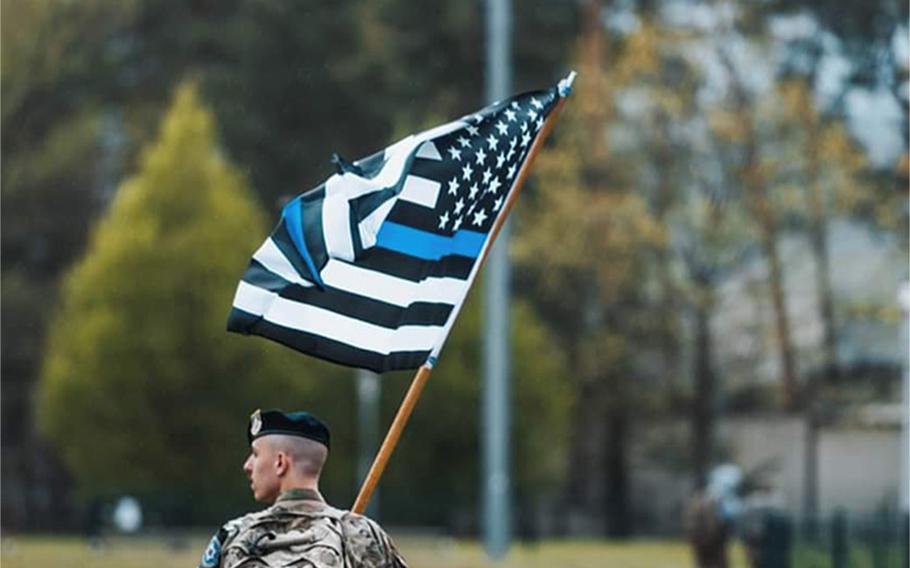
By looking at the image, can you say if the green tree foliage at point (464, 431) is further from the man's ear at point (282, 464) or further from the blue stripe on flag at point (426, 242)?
the man's ear at point (282, 464)

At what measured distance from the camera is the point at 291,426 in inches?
316

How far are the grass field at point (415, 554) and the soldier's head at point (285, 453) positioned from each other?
27.0 meters

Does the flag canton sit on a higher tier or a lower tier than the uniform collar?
higher

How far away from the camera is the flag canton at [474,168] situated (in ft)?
34.3

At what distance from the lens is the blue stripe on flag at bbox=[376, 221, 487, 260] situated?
10.3 meters

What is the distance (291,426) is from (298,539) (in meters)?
0.34

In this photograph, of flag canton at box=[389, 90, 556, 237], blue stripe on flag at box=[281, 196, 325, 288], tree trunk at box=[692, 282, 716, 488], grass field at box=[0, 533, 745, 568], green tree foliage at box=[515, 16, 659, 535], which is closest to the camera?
blue stripe on flag at box=[281, 196, 325, 288]

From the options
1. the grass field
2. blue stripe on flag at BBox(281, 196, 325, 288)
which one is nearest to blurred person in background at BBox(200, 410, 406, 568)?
blue stripe on flag at BBox(281, 196, 325, 288)

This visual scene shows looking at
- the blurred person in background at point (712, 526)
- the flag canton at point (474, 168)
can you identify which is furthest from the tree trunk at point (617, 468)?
the flag canton at point (474, 168)

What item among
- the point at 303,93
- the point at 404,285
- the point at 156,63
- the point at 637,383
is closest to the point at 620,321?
the point at 637,383

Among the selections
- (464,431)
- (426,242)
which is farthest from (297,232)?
(464,431)

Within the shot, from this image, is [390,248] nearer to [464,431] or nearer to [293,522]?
[293,522]

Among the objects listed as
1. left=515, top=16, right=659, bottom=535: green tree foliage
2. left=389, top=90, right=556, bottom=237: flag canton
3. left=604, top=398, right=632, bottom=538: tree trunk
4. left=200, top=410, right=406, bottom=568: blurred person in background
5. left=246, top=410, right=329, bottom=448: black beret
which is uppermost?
left=515, top=16, right=659, bottom=535: green tree foliage

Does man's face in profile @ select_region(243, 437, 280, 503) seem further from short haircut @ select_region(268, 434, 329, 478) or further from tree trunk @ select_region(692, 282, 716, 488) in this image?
tree trunk @ select_region(692, 282, 716, 488)
